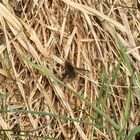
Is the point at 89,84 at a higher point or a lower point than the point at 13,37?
lower

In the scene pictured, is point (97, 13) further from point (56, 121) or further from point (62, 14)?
point (56, 121)

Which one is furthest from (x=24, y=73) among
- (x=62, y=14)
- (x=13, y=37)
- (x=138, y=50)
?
(x=138, y=50)

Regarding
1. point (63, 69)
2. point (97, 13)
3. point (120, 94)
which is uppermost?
point (97, 13)

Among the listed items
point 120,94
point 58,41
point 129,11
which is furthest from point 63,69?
point 129,11

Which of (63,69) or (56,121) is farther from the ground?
(63,69)

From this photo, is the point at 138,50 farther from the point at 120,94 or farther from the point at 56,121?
the point at 56,121

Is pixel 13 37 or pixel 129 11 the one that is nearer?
pixel 13 37
